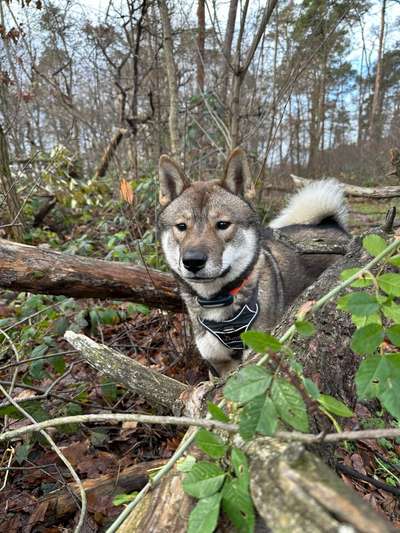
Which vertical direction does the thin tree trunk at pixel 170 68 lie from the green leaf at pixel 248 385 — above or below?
above

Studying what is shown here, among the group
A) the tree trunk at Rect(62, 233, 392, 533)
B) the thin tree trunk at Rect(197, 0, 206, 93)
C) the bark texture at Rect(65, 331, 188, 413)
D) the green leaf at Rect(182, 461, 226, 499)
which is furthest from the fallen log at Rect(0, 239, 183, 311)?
the thin tree trunk at Rect(197, 0, 206, 93)

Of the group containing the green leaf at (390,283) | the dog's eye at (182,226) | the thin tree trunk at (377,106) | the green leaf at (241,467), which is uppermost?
the thin tree trunk at (377,106)

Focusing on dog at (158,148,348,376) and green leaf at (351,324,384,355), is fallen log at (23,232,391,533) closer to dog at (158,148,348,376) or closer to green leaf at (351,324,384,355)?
green leaf at (351,324,384,355)

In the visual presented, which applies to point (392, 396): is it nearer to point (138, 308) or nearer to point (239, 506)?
point (239, 506)

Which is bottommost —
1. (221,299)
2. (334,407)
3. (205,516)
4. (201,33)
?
(221,299)

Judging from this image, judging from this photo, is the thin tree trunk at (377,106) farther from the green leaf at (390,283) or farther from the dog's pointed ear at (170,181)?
the green leaf at (390,283)

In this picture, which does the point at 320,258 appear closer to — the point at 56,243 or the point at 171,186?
the point at 171,186

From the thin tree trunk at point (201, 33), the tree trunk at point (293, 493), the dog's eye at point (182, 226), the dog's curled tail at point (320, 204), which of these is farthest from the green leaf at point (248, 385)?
the thin tree trunk at point (201, 33)

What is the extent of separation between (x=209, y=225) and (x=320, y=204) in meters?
1.80

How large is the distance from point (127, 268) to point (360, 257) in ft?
5.27

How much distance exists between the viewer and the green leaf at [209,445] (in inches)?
26.6

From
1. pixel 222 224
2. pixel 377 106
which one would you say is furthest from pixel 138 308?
pixel 377 106

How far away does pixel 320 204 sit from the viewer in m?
3.75

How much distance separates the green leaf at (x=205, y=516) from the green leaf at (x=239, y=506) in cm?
2
